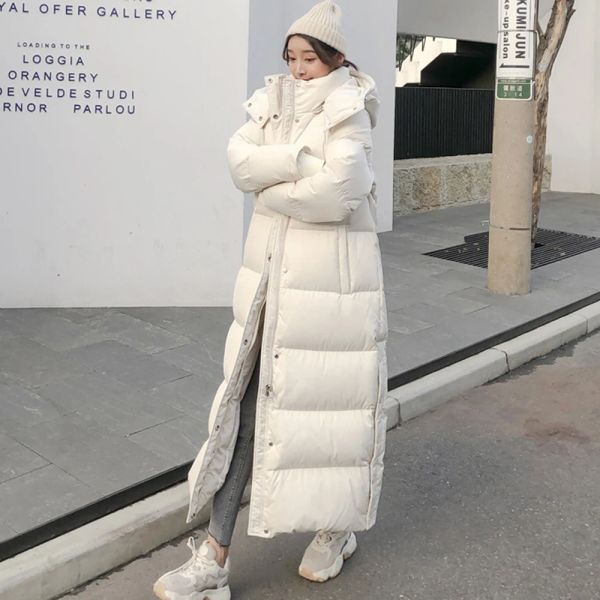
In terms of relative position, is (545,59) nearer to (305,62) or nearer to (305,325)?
(305,62)

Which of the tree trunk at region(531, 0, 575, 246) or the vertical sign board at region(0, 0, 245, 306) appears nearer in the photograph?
the vertical sign board at region(0, 0, 245, 306)

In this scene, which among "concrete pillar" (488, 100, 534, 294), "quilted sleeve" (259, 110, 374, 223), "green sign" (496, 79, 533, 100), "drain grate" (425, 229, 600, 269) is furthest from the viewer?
"drain grate" (425, 229, 600, 269)

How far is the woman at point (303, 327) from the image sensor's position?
290cm

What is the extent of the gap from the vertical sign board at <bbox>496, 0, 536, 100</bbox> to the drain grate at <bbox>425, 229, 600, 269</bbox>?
1.91 metres

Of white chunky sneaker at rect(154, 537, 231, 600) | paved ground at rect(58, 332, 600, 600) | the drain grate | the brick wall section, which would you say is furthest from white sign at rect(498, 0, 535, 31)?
white chunky sneaker at rect(154, 537, 231, 600)

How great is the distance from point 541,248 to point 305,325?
706cm

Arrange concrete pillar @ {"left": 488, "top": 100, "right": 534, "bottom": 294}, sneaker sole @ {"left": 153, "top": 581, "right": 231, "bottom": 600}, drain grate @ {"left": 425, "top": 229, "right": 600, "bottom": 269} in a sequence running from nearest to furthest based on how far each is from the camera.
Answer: sneaker sole @ {"left": 153, "top": 581, "right": 231, "bottom": 600}
concrete pillar @ {"left": 488, "top": 100, "right": 534, "bottom": 294}
drain grate @ {"left": 425, "top": 229, "right": 600, "bottom": 269}

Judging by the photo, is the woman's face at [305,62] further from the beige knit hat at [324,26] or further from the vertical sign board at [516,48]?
the vertical sign board at [516,48]

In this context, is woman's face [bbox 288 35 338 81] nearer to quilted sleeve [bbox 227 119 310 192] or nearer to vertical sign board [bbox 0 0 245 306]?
quilted sleeve [bbox 227 119 310 192]

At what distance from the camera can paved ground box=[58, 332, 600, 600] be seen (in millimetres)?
3326

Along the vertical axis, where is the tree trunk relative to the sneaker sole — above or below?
above

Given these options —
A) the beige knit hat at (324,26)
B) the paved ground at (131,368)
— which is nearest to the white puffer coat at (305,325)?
the beige knit hat at (324,26)

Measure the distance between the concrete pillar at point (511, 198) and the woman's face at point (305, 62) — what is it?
4.65m

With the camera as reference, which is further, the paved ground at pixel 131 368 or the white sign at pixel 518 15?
the white sign at pixel 518 15
